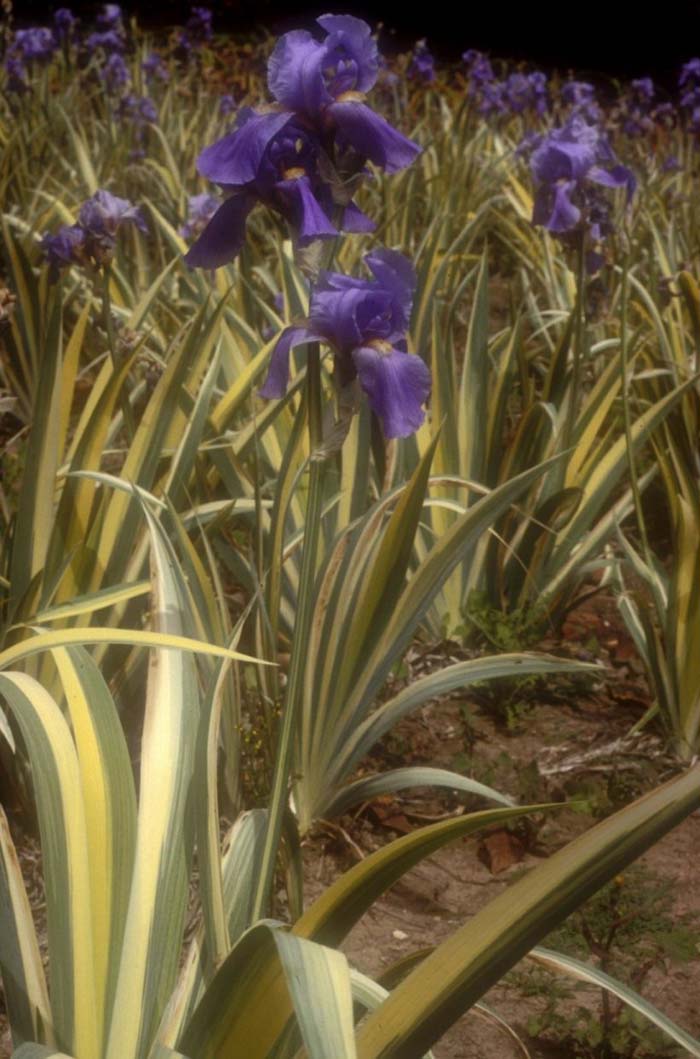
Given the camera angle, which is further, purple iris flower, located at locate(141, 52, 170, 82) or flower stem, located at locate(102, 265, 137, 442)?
purple iris flower, located at locate(141, 52, 170, 82)

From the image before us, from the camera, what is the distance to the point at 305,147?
49.6 inches

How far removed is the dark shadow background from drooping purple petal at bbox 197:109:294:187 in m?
11.9

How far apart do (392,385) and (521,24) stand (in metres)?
13.3

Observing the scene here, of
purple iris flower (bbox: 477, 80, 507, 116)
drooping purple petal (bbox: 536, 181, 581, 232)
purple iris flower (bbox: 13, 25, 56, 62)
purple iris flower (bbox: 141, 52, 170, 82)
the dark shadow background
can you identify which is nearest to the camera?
drooping purple petal (bbox: 536, 181, 581, 232)

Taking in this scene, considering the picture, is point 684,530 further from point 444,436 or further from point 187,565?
point 187,565

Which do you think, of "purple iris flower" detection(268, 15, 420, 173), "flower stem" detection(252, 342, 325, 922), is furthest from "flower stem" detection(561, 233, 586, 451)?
"flower stem" detection(252, 342, 325, 922)

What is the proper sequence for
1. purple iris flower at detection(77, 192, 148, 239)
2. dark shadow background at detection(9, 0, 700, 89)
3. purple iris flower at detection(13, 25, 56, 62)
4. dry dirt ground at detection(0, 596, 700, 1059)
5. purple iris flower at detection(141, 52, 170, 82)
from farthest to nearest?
dark shadow background at detection(9, 0, 700, 89), purple iris flower at detection(141, 52, 170, 82), purple iris flower at detection(13, 25, 56, 62), purple iris flower at detection(77, 192, 148, 239), dry dirt ground at detection(0, 596, 700, 1059)

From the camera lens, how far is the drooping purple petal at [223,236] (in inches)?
50.8

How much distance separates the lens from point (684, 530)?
220cm

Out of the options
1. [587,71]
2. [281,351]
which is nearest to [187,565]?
[281,351]

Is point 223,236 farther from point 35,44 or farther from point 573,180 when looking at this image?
point 35,44

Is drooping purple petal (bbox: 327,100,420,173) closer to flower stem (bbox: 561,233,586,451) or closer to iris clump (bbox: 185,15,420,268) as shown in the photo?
iris clump (bbox: 185,15,420,268)

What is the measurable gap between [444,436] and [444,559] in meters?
0.75

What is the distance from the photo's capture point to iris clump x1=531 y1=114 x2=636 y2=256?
2500 mm
